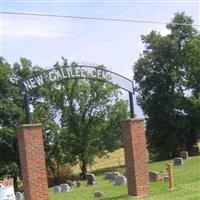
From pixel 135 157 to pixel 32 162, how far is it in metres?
3.72

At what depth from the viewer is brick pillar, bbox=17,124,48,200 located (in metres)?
17.5

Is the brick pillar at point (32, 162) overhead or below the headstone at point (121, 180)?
overhead

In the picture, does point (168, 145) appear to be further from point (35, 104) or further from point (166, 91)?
point (35, 104)

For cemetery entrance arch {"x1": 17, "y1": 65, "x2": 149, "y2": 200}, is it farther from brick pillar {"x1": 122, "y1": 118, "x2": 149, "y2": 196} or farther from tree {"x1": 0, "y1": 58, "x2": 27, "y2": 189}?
tree {"x1": 0, "y1": 58, "x2": 27, "y2": 189}

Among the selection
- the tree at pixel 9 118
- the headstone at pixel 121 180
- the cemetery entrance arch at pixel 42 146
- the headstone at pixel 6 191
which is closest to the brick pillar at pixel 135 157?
the cemetery entrance arch at pixel 42 146

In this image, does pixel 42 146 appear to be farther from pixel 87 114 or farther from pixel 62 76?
pixel 87 114

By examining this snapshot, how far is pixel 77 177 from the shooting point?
54.4m

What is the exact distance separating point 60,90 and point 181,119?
12.4 meters

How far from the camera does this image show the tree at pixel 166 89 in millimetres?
55438

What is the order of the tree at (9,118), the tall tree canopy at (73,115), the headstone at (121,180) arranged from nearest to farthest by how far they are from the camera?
the headstone at (121,180) < the tree at (9,118) < the tall tree canopy at (73,115)

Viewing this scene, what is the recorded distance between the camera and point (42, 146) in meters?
17.8

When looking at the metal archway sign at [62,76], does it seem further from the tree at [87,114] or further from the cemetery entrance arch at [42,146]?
the tree at [87,114]

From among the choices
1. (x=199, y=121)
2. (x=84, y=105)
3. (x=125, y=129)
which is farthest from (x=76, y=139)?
(x=125, y=129)

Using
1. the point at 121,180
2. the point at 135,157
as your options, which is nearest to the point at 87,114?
the point at 121,180
